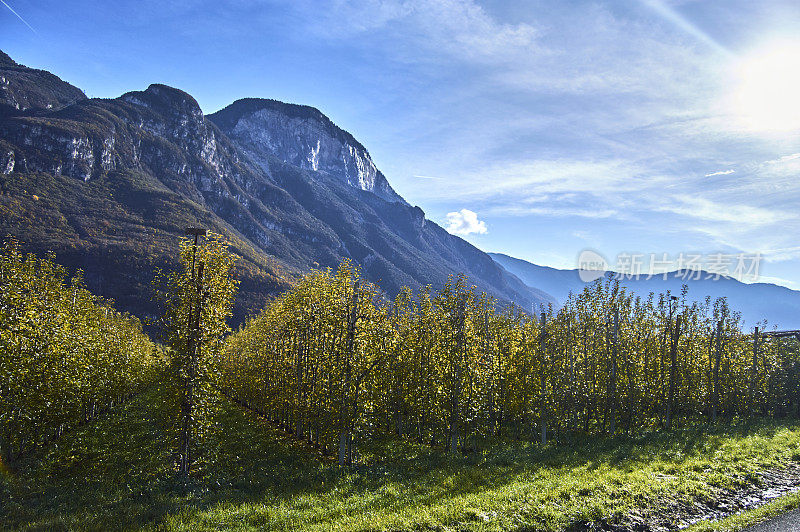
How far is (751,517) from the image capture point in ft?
47.3

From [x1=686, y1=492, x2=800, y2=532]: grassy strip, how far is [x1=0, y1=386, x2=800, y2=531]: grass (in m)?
1.05

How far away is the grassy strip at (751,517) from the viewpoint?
1372 cm

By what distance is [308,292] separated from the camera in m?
27.5

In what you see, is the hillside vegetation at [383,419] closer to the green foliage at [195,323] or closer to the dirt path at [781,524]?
the green foliage at [195,323]

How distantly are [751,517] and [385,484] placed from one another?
49.1 feet

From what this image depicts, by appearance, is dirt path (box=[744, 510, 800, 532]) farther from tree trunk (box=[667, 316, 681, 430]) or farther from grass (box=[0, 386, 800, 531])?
tree trunk (box=[667, 316, 681, 430])

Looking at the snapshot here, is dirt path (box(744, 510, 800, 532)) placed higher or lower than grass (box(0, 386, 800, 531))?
higher

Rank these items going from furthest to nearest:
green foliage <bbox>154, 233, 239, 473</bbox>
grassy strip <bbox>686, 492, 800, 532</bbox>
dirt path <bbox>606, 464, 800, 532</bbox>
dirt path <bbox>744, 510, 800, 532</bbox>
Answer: green foliage <bbox>154, 233, 239, 473</bbox> → dirt path <bbox>606, 464, 800, 532</bbox> → grassy strip <bbox>686, 492, 800, 532</bbox> → dirt path <bbox>744, 510, 800, 532</bbox>

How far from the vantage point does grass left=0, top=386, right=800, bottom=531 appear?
14.4 metres

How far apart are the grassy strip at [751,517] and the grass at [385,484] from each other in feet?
3.46

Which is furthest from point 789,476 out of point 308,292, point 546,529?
point 308,292

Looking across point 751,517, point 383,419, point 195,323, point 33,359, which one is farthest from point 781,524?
point 33,359

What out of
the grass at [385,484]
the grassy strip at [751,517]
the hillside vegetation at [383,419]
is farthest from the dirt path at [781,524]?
the grass at [385,484]

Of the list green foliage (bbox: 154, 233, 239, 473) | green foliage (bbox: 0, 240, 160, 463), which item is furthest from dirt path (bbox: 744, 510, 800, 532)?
green foliage (bbox: 0, 240, 160, 463)
